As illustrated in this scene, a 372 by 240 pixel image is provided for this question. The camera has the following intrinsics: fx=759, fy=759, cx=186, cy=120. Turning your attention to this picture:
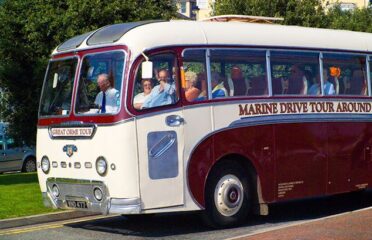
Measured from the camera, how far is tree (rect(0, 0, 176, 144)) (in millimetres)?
21781

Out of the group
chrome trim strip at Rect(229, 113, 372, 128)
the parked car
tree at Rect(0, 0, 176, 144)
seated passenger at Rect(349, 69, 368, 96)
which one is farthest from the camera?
the parked car

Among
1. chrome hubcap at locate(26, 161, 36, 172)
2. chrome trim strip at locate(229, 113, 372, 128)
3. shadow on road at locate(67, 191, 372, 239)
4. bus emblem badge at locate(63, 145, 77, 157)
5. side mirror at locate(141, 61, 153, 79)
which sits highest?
side mirror at locate(141, 61, 153, 79)

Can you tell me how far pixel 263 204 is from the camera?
11945 millimetres

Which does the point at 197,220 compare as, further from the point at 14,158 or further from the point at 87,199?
the point at 14,158

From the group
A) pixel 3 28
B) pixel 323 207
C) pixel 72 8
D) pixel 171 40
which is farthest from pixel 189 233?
pixel 3 28

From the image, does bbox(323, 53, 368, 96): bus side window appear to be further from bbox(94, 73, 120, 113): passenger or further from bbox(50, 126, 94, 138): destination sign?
bbox(50, 126, 94, 138): destination sign

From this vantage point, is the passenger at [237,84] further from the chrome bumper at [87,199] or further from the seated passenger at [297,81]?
the chrome bumper at [87,199]

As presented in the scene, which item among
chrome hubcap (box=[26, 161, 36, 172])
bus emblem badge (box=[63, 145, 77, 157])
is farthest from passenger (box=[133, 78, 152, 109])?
chrome hubcap (box=[26, 161, 36, 172])

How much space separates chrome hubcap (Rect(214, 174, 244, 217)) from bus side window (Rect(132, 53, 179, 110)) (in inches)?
60.9

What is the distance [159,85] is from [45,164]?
2.26 meters

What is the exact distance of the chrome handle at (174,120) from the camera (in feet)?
35.5

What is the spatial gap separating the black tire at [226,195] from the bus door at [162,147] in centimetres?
66

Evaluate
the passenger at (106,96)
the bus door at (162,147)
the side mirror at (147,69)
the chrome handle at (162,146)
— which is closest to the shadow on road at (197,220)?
the bus door at (162,147)

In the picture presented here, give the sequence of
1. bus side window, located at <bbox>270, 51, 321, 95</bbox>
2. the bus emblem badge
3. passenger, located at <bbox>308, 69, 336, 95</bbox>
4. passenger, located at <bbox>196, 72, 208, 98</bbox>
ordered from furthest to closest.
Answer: passenger, located at <bbox>308, 69, 336, 95</bbox> → bus side window, located at <bbox>270, 51, 321, 95</bbox> → passenger, located at <bbox>196, 72, 208, 98</bbox> → the bus emblem badge
